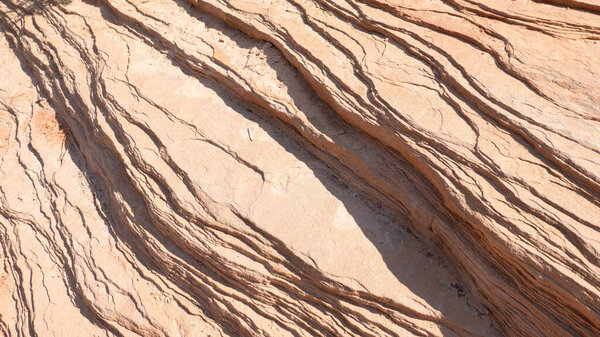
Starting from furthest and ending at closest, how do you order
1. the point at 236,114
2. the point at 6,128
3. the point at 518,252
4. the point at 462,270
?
1. the point at 6,128
2. the point at 236,114
3. the point at 462,270
4. the point at 518,252

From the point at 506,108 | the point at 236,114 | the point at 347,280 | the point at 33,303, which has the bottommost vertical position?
the point at 347,280

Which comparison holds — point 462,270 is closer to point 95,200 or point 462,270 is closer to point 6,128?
point 95,200

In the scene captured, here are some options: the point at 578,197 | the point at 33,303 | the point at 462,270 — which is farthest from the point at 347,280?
the point at 33,303

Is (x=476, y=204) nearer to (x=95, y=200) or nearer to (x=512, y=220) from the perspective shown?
(x=512, y=220)

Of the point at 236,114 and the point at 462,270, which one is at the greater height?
the point at 236,114

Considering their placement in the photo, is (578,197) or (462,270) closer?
(578,197)

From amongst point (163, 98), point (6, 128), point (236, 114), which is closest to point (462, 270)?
point (236, 114)

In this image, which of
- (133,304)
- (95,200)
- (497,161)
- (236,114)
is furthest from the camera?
(95,200)
